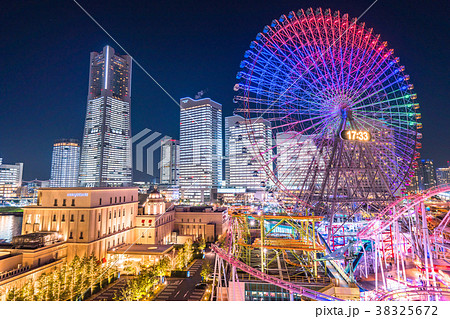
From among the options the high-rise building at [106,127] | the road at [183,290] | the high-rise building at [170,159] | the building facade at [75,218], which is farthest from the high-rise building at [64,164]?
the road at [183,290]

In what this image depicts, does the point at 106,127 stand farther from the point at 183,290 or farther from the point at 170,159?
the point at 183,290

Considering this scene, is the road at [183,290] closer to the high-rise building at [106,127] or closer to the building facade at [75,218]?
the building facade at [75,218]

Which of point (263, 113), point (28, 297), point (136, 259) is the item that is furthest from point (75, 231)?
point (263, 113)

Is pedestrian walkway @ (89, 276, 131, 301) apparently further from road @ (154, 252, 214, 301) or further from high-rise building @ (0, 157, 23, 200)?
high-rise building @ (0, 157, 23, 200)

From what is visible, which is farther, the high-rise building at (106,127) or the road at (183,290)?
the high-rise building at (106,127)

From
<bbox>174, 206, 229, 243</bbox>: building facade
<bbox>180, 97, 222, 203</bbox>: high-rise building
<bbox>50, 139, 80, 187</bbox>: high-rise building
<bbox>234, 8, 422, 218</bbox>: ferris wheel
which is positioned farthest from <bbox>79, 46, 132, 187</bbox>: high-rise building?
<bbox>234, 8, 422, 218</bbox>: ferris wheel
